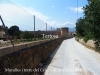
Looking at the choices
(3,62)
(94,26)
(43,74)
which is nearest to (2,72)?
(3,62)

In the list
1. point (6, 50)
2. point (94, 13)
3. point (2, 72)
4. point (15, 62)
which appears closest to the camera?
point (2, 72)

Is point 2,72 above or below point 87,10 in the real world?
below

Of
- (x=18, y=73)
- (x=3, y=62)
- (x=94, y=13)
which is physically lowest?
(x=18, y=73)

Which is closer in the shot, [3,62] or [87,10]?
[3,62]

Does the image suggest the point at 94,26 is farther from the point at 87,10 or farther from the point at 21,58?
the point at 21,58

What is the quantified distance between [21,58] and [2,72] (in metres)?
2.04

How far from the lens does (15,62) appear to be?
6305mm

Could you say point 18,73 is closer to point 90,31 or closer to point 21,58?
point 21,58

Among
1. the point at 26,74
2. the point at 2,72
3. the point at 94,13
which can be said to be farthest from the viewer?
the point at 94,13

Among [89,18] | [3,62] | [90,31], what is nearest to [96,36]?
[90,31]

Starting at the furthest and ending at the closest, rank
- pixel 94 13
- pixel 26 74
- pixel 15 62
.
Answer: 1. pixel 94 13
2. pixel 26 74
3. pixel 15 62

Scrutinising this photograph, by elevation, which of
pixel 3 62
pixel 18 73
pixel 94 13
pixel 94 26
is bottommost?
pixel 18 73

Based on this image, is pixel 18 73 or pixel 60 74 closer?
pixel 18 73

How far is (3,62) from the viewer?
5164mm
